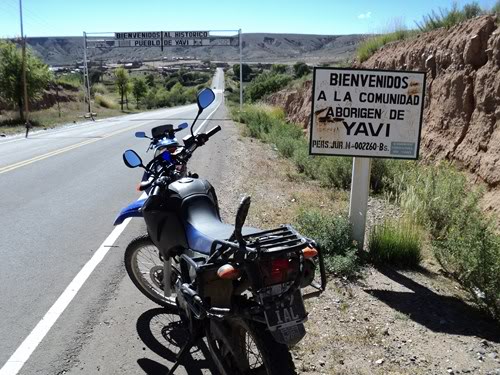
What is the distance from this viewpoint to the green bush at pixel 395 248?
5523mm

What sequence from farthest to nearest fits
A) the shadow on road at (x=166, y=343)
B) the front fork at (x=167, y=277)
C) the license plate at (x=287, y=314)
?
the front fork at (x=167, y=277) < the shadow on road at (x=166, y=343) < the license plate at (x=287, y=314)

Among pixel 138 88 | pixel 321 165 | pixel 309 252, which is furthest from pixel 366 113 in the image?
pixel 138 88

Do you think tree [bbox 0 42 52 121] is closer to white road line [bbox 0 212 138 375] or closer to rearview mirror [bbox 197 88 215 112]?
white road line [bbox 0 212 138 375]

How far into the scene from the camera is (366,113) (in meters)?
5.49

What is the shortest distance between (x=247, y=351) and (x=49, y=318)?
2275 mm

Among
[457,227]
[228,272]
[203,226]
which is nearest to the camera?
[228,272]

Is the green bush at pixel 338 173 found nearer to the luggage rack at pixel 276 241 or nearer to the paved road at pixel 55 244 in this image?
the paved road at pixel 55 244

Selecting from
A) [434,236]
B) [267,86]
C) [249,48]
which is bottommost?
[434,236]

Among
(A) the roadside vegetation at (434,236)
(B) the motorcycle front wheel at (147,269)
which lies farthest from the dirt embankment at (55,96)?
(B) the motorcycle front wheel at (147,269)

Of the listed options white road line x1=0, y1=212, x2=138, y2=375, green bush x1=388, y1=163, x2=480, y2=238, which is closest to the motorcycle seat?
white road line x1=0, y1=212, x2=138, y2=375

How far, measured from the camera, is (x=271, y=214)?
746cm

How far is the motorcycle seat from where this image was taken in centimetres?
306

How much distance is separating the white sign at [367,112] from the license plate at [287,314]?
310 centimetres

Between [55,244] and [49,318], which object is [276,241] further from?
[55,244]
